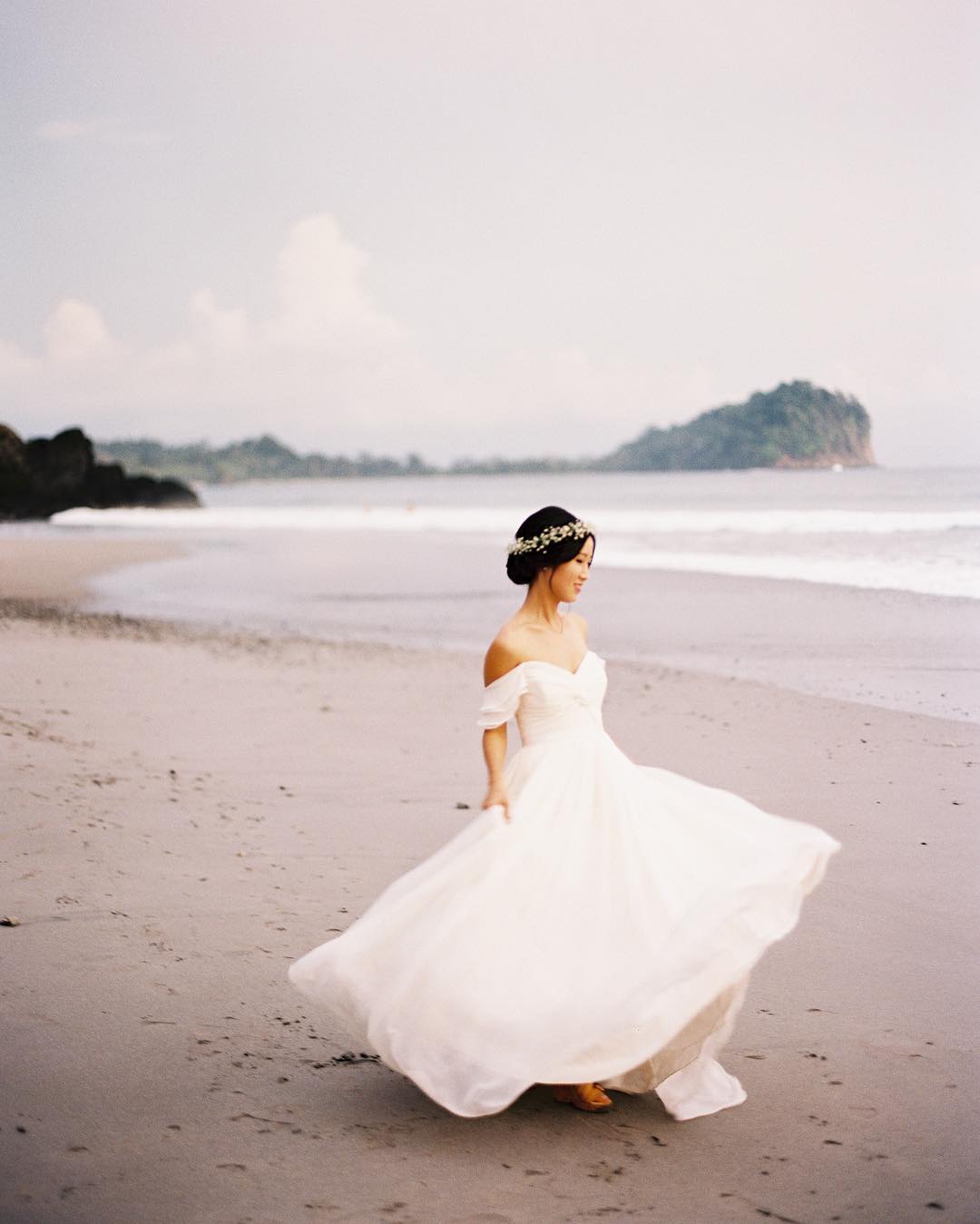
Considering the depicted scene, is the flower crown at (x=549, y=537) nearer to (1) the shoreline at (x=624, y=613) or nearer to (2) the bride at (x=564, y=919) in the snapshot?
(2) the bride at (x=564, y=919)

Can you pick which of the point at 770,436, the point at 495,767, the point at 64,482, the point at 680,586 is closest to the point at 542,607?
the point at 495,767

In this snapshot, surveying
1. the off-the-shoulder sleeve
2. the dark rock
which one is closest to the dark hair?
the off-the-shoulder sleeve

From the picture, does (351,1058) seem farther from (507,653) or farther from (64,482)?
(64,482)

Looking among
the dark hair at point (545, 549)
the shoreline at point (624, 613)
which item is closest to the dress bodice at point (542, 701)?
the dark hair at point (545, 549)

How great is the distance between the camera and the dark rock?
45875 mm

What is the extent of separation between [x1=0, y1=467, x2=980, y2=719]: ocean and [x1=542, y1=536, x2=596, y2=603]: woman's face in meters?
6.27

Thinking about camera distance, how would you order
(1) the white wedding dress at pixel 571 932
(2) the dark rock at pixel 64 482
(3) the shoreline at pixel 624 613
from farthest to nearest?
(2) the dark rock at pixel 64 482 < (3) the shoreline at pixel 624 613 < (1) the white wedding dress at pixel 571 932

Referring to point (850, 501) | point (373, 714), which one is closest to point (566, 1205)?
point (373, 714)

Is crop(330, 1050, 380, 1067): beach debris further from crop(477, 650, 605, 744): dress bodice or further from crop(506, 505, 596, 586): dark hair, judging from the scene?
crop(506, 505, 596, 586): dark hair

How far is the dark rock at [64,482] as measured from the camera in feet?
151

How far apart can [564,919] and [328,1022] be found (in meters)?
1.19

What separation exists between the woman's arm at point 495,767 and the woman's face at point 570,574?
37 cm

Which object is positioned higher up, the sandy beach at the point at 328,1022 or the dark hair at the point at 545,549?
the dark hair at the point at 545,549

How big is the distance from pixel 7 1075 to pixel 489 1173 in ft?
4.21
